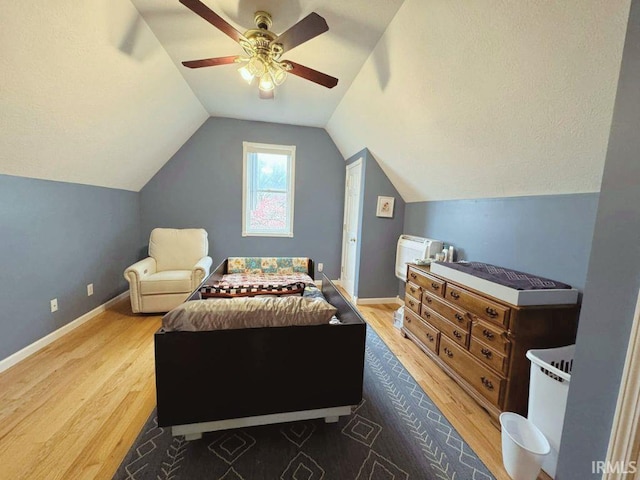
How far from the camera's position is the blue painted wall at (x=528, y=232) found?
1561 millimetres

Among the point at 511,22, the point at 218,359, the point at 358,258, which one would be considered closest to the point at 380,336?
the point at 358,258

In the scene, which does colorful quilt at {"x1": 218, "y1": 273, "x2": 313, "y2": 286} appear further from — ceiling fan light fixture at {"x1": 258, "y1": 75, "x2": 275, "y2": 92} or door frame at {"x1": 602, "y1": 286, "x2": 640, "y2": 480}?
door frame at {"x1": 602, "y1": 286, "x2": 640, "y2": 480}

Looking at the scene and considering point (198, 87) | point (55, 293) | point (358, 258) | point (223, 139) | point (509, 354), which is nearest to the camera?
point (509, 354)

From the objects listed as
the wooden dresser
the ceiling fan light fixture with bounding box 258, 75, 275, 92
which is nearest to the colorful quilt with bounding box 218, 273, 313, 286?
the wooden dresser

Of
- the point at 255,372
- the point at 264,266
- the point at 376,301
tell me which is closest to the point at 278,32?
the point at 264,266

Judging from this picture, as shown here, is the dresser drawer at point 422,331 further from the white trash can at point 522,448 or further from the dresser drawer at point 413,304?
the white trash can at point 522,448

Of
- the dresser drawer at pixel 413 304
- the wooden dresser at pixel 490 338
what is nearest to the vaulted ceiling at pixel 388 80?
the wooden dresser at pixel 490 338

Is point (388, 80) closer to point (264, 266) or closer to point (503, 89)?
point (503, 89)

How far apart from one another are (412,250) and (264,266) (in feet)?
5.97

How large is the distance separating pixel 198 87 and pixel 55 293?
8.40ft

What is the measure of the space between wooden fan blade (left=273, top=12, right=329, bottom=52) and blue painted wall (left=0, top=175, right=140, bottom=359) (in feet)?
7.54

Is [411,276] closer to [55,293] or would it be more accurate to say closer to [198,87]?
[198,87]

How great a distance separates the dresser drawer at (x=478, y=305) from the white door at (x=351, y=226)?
1736mm

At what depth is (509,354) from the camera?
4.97 ft
